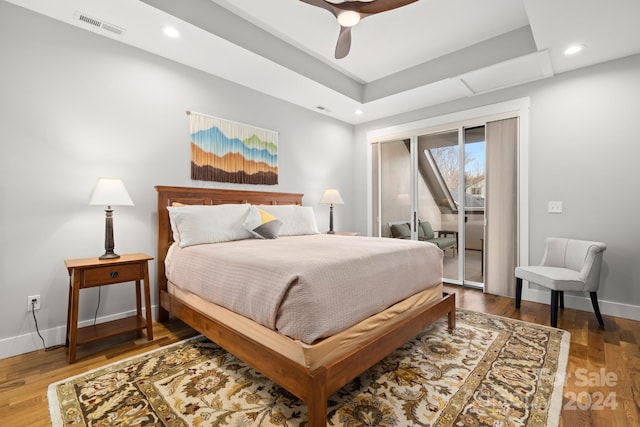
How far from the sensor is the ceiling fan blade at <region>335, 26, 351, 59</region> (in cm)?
244

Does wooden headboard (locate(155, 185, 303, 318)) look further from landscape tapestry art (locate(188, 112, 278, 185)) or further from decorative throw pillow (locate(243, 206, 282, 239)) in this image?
decorative throw pillow (locate(243, 206, 282, 239))

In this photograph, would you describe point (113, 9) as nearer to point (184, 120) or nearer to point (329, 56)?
point (184, 120)

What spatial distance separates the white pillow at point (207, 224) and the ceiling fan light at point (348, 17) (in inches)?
76.2

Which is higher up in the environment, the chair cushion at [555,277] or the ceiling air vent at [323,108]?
the ceiling air vent at [323,108]

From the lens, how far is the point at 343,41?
2.53m

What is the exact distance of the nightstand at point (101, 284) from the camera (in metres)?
2.11

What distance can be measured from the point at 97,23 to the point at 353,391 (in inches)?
133

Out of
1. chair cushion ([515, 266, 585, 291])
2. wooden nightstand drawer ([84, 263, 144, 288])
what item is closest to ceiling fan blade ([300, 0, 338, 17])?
wooden nightstand drawer ([84, 263, 144, 288])

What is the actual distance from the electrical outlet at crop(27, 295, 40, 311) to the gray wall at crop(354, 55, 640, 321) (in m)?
4.88

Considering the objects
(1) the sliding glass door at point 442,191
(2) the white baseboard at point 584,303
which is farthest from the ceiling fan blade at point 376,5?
(2) the white baseboard at point 584,303

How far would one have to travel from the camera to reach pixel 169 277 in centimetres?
269

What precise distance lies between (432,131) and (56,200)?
4.41m

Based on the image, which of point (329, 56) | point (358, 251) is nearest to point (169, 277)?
point (358, 251)

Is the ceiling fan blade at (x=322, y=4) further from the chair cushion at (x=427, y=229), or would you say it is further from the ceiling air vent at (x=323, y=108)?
the chair cushion at (x=427, y=229)
